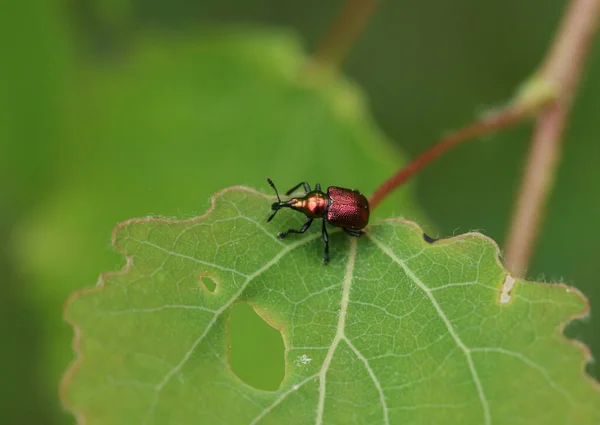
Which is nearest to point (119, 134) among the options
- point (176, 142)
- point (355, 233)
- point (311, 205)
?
point (176, 142)

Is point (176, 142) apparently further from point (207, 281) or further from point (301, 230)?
point (301, 230)

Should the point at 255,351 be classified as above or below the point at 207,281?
below

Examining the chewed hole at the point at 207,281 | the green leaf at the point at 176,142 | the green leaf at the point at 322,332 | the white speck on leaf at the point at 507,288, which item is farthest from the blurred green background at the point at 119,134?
the white speck on leaf at the point at 507,288

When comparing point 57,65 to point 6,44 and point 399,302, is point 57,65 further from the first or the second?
point 399,302

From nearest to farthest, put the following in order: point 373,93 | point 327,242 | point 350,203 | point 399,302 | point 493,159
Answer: point 399,302 < point 327,242 < point 350,203 < point 493,159 < point 373,93

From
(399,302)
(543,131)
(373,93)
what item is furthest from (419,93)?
(399,302)

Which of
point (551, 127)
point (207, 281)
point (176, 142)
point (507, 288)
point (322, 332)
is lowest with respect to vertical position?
point (322, 332)

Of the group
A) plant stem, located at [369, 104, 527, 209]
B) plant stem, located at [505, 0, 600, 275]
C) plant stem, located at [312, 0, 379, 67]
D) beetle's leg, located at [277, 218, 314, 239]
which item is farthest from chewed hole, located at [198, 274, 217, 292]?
plant stem, located at [312, 0, 379, 67]

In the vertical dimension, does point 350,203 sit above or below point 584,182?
below
